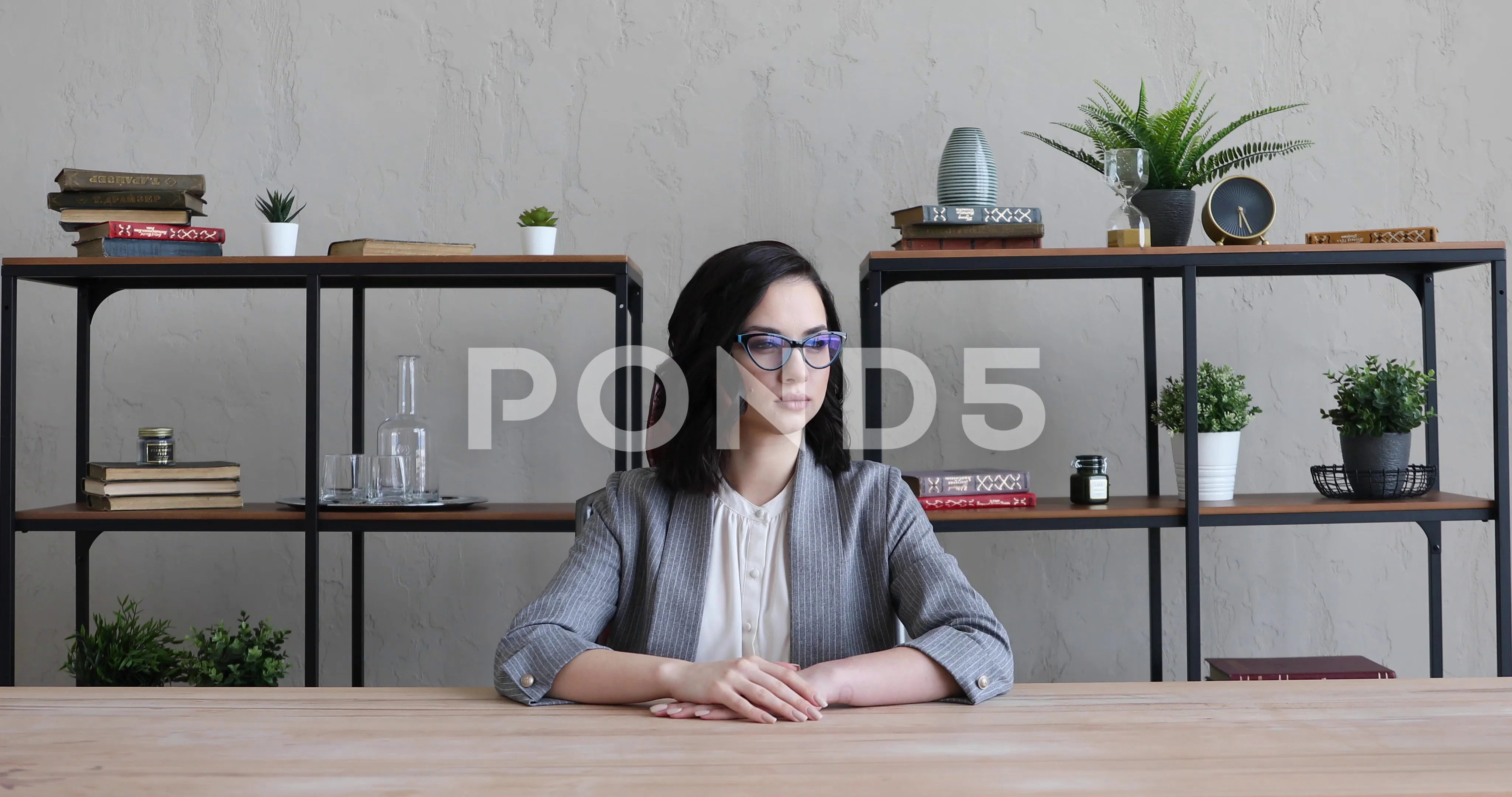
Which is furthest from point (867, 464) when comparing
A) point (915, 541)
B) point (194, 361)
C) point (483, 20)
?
point (194, 361)

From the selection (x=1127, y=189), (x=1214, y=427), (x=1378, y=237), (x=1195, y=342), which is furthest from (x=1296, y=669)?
(x=1127, y=189)

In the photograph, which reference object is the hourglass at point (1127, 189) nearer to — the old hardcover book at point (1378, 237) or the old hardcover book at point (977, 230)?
the old hardcover book at point (977, 230)

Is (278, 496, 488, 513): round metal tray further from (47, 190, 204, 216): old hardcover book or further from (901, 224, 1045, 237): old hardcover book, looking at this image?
(901, 224, 1045, 237): old hardcover book

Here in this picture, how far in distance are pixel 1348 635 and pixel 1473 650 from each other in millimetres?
296

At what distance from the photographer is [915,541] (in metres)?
1.42

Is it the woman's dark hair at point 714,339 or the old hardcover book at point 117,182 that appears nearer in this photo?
the woman's dark hair at point 714,339

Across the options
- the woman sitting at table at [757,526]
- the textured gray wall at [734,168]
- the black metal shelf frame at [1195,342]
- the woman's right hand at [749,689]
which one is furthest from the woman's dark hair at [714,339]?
the textured gray wall at [734,168]

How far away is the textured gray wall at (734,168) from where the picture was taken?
256 centimetres

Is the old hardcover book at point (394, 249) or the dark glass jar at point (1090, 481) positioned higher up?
the old hardcover book at point (394, 249)

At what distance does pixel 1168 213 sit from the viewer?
215cm

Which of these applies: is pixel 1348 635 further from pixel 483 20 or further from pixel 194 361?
pixel 194 361

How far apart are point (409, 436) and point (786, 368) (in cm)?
111

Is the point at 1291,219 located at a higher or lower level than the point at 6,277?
higher

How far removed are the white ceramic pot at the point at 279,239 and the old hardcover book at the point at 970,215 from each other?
120cm
